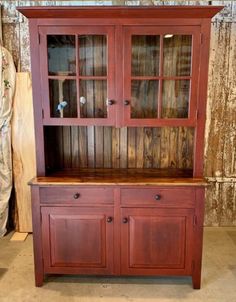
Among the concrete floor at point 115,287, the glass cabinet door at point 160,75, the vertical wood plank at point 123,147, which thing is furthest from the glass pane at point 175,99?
the concrete floor at point 115,287

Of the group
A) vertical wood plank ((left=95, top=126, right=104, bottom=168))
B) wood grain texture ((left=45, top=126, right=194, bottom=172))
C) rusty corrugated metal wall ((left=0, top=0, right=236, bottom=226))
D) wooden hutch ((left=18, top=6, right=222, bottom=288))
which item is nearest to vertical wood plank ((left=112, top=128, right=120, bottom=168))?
wood grain texture ((left=45, top=126, right=194, bottom=172))

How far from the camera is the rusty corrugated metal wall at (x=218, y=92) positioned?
2.84 metres

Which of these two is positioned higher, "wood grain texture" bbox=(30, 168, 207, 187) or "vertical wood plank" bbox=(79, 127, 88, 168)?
"vertical wood plank" bbox=(79, 127, 88, 168)

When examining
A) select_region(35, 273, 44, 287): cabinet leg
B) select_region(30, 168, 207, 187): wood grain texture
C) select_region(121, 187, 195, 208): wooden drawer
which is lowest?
select_region(35, 273, 44, 287): cabinet leg

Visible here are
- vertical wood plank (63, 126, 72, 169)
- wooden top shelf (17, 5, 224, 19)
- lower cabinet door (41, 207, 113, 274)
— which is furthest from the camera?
vertical wood plank (63, 126, 72, 169)

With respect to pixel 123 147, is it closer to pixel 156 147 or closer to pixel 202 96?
pixel 156 147

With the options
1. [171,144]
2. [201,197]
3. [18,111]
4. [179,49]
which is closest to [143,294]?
[201,197]

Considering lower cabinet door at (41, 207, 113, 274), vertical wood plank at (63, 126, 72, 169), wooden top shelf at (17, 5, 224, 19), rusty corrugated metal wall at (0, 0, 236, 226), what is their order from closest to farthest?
wooden top shelf at (17, 5, 224, 19), lower cabinet door at (41, 207, 113, 274), vertical wood plank at (63, 126, 72, 169), rusty corrugated metal wall at (0, 0, 236, 226)

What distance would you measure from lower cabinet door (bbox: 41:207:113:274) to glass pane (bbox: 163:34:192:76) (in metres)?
1.12

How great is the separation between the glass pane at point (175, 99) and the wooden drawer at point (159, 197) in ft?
1.84

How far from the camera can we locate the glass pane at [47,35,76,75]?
208 centimetres

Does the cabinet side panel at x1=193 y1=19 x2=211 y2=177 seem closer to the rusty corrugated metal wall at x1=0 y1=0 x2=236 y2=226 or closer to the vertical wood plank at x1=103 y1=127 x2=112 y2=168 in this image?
the vertical wood plank at x1=103 y1=127 x2=112 y2=168

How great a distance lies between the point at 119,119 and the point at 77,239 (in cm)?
95

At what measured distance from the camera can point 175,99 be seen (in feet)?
7.14
